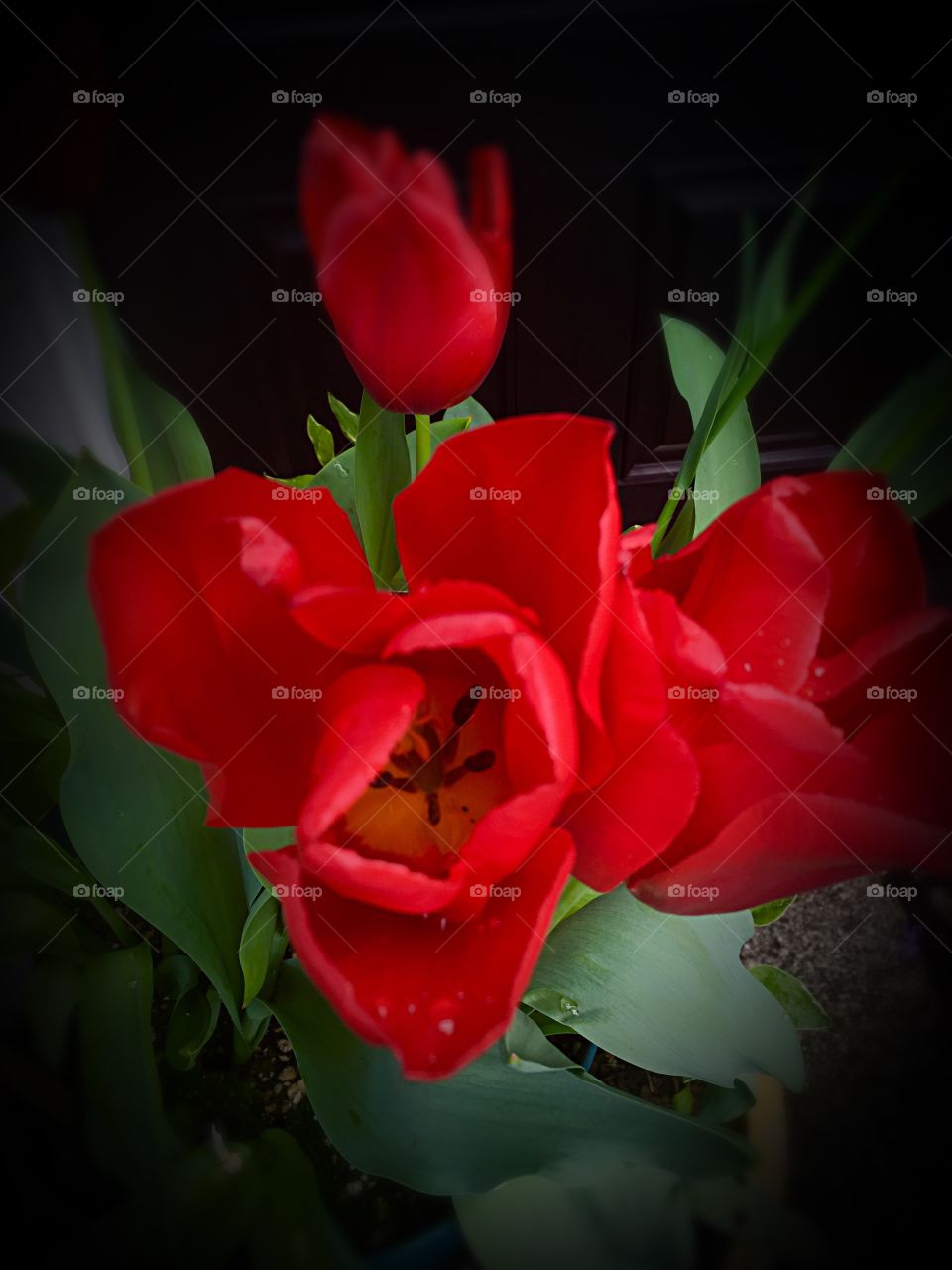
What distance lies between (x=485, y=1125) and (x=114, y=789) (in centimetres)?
14

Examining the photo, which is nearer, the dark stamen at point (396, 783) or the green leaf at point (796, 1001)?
the dark stamen at point (396, 783)

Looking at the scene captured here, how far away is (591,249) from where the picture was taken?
1.91ft

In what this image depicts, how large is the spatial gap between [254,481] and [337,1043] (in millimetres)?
183

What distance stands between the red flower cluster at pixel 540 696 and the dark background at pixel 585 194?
243mm

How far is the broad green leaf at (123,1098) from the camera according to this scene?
28cm

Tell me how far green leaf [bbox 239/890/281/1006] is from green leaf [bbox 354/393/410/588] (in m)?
0.10

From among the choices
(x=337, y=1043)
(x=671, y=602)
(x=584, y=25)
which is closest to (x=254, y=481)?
(x=671, y=602)

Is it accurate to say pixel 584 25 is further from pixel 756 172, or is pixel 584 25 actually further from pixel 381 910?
pixel 381 910
